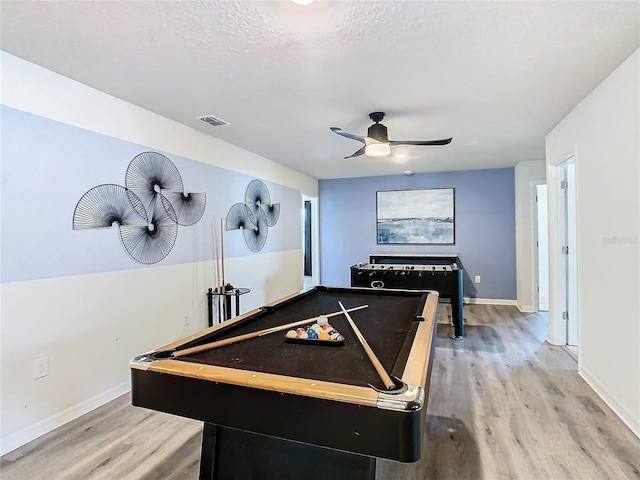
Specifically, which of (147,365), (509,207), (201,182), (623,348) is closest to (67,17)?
(147,365)

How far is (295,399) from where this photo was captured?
44.1 inches

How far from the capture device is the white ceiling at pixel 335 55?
167 cm

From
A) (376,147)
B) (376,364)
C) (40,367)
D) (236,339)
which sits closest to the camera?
(376,364)

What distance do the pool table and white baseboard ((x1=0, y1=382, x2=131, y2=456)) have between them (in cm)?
129

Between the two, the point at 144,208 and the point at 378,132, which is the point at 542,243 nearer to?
the point at 378,132

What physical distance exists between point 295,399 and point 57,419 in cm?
202

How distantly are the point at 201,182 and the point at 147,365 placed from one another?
251 cm

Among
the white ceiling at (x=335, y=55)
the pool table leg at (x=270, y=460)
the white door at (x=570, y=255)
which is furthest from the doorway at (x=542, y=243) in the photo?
the pool table leg at (x=270, y=460)

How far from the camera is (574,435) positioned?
2074 millimetres

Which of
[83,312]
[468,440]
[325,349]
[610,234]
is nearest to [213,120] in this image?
[83,312]

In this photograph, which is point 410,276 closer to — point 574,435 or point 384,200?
point 574,435

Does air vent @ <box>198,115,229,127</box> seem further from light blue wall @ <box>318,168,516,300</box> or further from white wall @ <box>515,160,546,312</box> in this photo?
white wall @ <box>515,160,546,312</box>

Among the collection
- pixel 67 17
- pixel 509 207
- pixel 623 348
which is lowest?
pixel 623 348

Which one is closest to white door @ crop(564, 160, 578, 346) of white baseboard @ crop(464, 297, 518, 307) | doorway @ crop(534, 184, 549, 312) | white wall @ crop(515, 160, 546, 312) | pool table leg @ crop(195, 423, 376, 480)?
white wall @ crop(515, 160, 546, 312)
